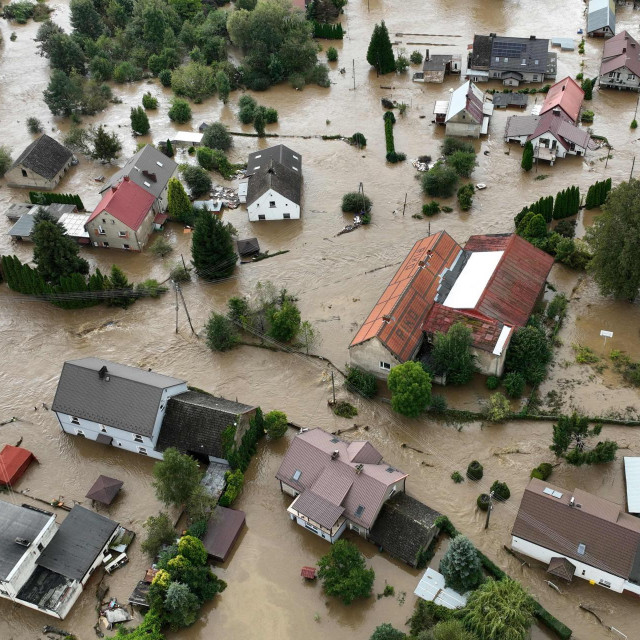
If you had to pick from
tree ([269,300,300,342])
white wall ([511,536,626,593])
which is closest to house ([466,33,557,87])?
tree ([269,300,300,342])

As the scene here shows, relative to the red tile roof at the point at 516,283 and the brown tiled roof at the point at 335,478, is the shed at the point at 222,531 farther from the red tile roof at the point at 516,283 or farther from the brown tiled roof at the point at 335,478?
the red tile roof at the point at 516,283

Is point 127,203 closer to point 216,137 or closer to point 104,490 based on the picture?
point 216,137

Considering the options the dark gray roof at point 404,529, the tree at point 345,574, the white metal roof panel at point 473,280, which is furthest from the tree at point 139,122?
the tree at point 345,574

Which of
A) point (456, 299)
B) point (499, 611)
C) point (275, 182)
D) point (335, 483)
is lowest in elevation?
point (499, 611)

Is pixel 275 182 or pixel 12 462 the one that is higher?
pixel 275 182

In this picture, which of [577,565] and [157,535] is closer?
[577,565]

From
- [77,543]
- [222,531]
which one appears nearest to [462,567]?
[222,531]

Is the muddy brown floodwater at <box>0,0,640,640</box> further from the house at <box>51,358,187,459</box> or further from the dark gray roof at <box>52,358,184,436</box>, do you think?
the dark gray roof at <box>52,358,184,436</box>

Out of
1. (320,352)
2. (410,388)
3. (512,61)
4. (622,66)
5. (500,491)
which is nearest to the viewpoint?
(500,491)
